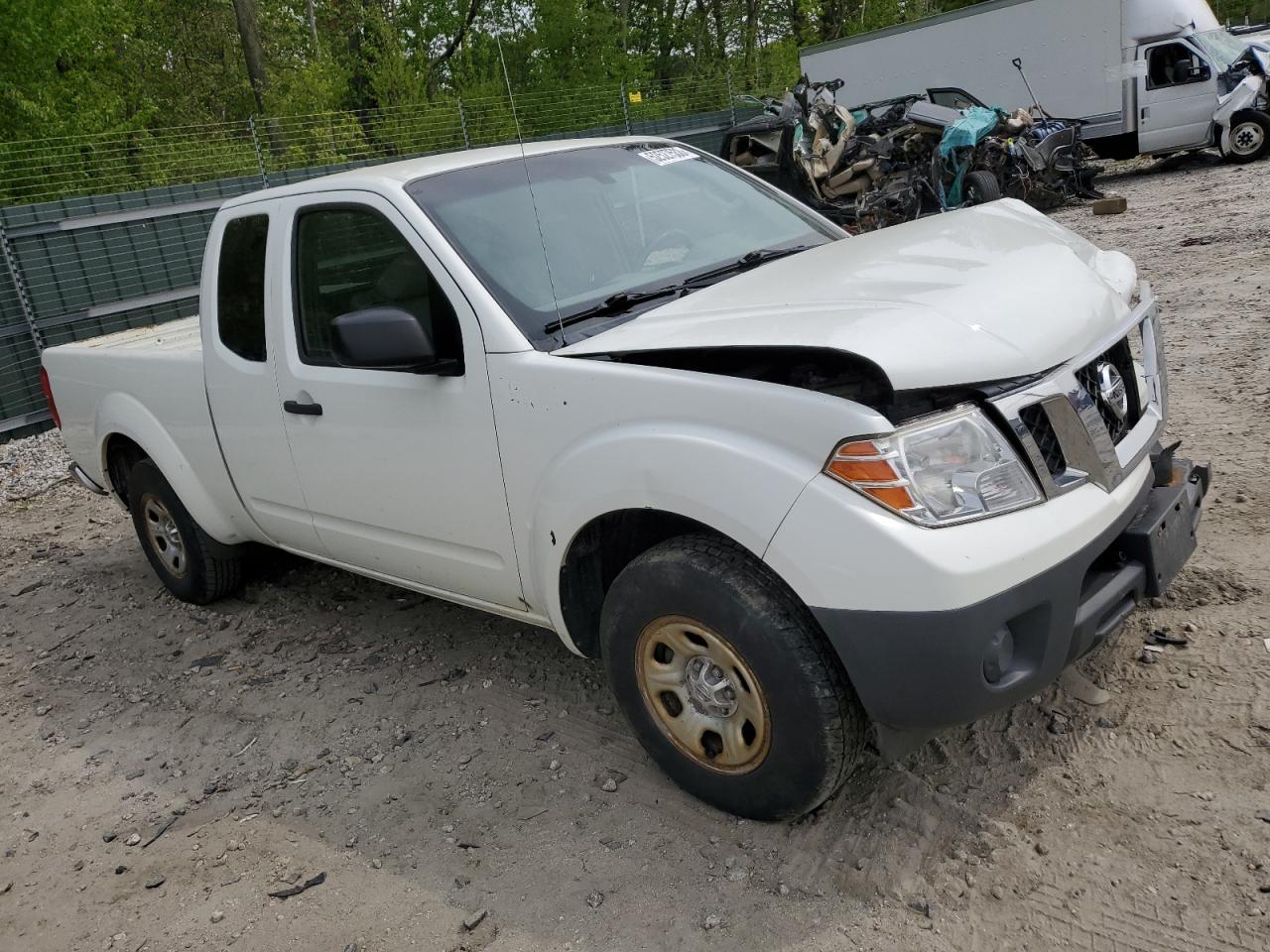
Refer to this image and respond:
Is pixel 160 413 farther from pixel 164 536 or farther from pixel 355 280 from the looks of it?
pixel 355 280

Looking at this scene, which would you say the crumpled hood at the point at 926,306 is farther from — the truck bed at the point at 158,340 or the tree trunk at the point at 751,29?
the tree trunk at the point at 751,29

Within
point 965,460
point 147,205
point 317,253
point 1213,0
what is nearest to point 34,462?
point 147,205

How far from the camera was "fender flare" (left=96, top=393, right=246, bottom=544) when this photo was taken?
478cm

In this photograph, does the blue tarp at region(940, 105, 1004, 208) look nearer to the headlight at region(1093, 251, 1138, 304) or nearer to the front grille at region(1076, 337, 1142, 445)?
the headlight at region(1093, 251, 1138, 304)

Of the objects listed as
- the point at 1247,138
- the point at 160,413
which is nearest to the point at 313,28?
→ the point at 1247,138

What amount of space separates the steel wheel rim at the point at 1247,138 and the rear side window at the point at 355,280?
15.7 m

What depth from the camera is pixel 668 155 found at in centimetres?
417

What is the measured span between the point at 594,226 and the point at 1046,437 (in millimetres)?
1647

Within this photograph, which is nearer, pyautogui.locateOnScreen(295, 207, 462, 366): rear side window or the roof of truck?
pyautogui.locateOnScreen(295, 207, 462, 366): rear side window

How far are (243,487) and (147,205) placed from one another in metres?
10.1

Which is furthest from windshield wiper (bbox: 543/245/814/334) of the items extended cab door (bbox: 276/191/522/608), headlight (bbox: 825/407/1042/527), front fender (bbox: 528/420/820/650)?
headlight (bbox: 825/407/1042/527)

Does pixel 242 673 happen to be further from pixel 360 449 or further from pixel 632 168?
pixel 632 168

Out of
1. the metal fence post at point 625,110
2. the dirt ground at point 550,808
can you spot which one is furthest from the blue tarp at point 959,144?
the dirt ground at point 550,808

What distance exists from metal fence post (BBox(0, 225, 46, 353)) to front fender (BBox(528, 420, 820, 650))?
32.4 ft
